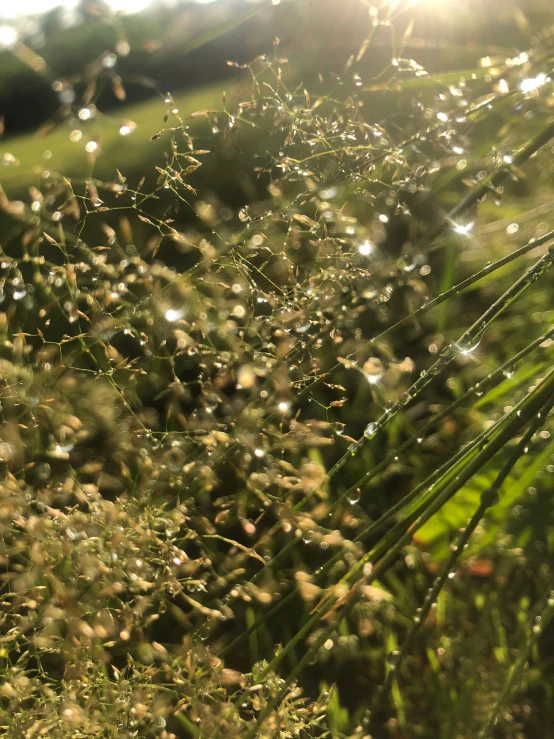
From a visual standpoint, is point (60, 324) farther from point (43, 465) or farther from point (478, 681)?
point (478, 681)

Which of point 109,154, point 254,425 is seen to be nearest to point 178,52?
point 254,425

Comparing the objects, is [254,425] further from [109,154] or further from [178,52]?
[109,154]

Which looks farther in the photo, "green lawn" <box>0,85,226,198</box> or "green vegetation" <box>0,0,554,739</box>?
"green lawn" <box>0,85,226,198</box>

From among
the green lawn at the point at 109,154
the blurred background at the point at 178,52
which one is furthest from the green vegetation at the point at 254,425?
the green lawn at the point at 109,154

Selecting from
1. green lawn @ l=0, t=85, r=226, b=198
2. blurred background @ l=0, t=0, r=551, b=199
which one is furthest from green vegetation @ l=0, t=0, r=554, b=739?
green lawn @ l=0, t=85, r=226, b=198

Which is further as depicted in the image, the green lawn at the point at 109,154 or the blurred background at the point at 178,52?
the green lawn at the point at 109,154

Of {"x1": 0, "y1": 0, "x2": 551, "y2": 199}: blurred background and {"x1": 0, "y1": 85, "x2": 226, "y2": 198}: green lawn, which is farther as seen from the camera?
{"x1": 0, "y1": 85, "x2": 226, "y2": 198}: green lawn

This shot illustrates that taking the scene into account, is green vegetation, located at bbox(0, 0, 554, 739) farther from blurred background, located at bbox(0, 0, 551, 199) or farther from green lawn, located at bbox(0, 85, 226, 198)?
green lawn, located at bbox(0, 85, 226, 198)

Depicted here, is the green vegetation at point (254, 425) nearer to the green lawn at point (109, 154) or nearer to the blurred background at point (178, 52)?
the blurred background at point (178, 52)

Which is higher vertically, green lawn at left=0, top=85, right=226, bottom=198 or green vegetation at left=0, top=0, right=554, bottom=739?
green lawn at left=0, top=85, right=226, bottom=198

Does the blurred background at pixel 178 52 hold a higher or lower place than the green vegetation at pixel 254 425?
higher

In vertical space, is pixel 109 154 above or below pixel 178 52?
above

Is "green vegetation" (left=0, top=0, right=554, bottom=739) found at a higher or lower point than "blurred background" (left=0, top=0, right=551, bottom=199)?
lower
